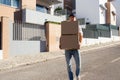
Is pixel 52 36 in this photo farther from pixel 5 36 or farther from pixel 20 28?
pixel 5 36

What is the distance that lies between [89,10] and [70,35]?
42.0 m

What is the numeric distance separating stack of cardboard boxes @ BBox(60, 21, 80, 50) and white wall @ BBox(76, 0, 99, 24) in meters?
40.9

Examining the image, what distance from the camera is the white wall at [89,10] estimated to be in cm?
4778

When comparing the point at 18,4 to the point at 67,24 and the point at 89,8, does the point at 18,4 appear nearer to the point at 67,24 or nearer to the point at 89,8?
the point at 67,24

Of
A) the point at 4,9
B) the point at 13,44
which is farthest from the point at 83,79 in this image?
the point at 4,9

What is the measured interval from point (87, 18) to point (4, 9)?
2684 centimetres

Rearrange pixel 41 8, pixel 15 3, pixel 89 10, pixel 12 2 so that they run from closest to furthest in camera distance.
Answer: pixel 12 2 → pixel 15 3 → pixel 41 8 → pixel 89 10

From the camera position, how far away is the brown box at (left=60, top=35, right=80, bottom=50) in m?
7.33

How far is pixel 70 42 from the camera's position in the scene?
7.39 metres

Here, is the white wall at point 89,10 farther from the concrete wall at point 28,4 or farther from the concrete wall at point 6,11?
the concrete wall at point 6,11

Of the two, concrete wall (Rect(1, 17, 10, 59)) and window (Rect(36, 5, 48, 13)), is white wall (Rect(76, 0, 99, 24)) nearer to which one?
window (Rect(36, 5, 48, 13))

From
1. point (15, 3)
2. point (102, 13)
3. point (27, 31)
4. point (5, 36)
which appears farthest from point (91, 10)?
point (5, 36)

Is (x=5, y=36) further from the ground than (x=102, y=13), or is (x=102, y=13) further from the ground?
(x=102, y=13)

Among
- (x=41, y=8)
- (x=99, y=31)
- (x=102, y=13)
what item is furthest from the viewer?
(x=102, y=13)
